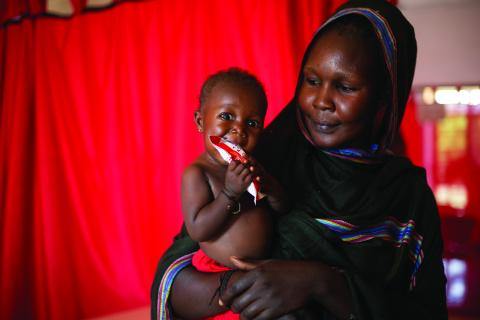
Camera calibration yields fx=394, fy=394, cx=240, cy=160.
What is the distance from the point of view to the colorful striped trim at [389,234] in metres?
1.08

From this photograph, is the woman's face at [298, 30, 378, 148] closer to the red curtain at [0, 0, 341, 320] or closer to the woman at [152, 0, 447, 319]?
the woman at [152, 0, 447, 319]

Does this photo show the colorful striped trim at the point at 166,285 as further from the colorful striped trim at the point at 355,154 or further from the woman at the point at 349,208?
the colorful striped trim at the point at 355,154

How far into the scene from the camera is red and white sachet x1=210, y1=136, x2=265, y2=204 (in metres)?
0.98

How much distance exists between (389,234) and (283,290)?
1.29ft

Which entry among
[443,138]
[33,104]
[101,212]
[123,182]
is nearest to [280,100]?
[443,138]

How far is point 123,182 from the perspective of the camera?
104 inches

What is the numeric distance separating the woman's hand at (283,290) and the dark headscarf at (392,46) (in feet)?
1.51

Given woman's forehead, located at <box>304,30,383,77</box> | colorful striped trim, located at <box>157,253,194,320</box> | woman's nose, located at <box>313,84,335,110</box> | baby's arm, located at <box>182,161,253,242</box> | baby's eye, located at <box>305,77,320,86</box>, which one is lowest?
colorful striped trim, located at <box>157,253,194,320</box>

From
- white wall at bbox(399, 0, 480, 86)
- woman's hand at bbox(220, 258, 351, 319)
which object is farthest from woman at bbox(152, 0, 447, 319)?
white wall at bbox(399, 0, 480, 86)

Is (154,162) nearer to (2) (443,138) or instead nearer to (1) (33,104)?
(1) (33,104)

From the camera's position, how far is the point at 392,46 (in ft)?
3.59

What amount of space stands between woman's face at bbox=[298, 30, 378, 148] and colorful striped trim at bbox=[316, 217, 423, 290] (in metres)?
0.22

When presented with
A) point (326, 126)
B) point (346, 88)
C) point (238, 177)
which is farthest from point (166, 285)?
point (346, 88)

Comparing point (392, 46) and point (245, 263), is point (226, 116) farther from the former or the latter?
point (392, 46)
